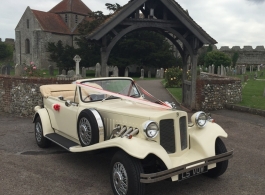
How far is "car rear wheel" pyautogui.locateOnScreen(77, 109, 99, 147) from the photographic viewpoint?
187 inches

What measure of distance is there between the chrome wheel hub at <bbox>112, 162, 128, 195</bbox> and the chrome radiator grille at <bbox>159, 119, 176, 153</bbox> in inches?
28.6

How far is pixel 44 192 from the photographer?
14.3 ft

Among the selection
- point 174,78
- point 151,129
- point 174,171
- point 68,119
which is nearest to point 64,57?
point 174,78

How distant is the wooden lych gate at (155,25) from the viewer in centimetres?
986

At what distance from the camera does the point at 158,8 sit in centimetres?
1116

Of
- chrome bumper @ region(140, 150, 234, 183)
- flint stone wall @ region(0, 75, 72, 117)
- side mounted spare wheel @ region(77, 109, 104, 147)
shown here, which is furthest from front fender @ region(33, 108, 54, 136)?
flint stone wall @ region(0, 75, 72, 117)

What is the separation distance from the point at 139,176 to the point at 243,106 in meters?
8.74

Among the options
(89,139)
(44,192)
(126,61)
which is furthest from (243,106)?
(126,61)

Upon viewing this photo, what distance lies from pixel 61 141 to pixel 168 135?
243 cm

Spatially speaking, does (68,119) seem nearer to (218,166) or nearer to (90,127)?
(90,127)

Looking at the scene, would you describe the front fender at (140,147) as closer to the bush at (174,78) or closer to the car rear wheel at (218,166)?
the car rear wheel at (218,166)

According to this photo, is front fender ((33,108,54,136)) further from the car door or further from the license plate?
the license plate

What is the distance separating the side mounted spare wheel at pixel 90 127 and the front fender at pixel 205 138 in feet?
5.09

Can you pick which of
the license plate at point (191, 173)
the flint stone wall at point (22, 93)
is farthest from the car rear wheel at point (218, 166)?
the flint stone wall at point (22, 93)
